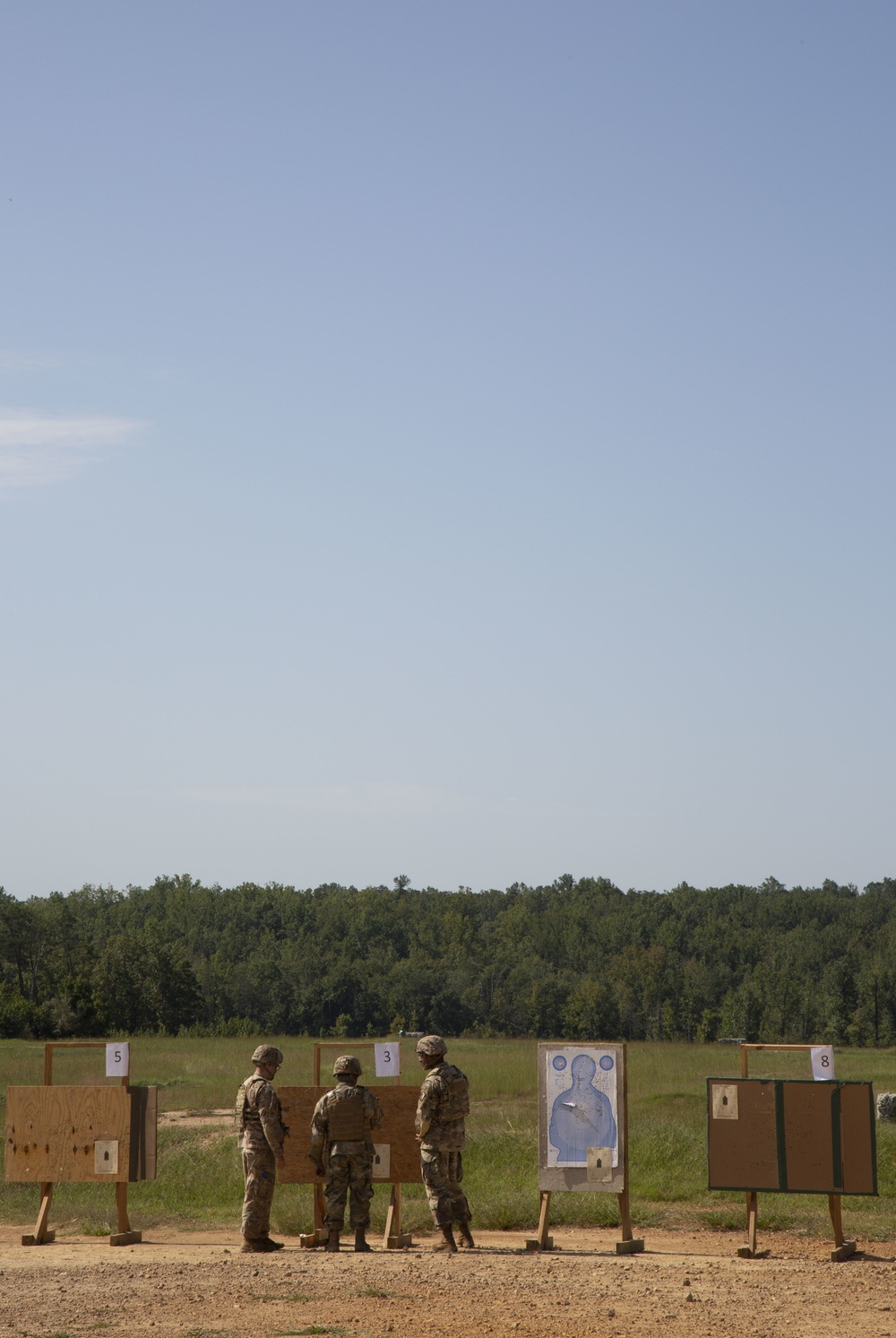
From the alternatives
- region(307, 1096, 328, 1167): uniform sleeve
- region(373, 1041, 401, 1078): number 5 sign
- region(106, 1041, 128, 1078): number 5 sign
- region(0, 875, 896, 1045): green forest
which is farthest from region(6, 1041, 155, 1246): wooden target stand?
region(0, 875, 896, 1045): green forest

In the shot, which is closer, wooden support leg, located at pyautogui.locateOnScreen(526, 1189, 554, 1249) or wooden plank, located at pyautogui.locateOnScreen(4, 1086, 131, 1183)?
wooden support leg, located at pyautogui.locateOnScreen(526, 1189, 554, 1249)

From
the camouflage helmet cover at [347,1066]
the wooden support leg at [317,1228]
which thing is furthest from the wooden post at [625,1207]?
the wooden support leg at [317,1228]

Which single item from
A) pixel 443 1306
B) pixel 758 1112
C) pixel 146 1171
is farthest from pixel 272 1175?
pixel 758 1112

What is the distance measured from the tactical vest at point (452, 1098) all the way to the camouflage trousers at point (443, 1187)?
29 centimetres

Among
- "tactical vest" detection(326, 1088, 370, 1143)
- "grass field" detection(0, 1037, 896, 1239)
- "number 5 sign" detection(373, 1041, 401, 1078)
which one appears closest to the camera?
"tactical vest" detection(326, 1088, 370, 1143)

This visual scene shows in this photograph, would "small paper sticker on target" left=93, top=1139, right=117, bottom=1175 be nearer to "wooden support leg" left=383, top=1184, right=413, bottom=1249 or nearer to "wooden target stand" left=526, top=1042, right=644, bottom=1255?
"wooden support leg" left=383, top=1184, right=413, bottom=1249

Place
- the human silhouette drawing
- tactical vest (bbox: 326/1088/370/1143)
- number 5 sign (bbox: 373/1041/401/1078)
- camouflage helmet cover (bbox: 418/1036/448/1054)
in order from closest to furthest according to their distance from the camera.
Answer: tactical vest (bbox: 326/1088/370/1143), camouflage helmet cover (bbox: 418/1036/448/1054), the human silhouette drawing, number 5 sign (bbox: 373/1041/401/1078)

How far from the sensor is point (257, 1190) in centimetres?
1198

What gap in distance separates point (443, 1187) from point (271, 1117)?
1.59 meters

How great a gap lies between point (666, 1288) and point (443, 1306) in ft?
5.86

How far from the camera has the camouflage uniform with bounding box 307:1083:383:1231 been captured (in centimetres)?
1196

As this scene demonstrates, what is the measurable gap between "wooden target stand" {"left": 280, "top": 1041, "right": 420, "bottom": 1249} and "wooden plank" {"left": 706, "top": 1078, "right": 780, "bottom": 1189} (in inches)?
104

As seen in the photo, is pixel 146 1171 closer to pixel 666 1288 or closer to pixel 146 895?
pixel 666 1288

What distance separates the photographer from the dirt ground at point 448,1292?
28.9ft
